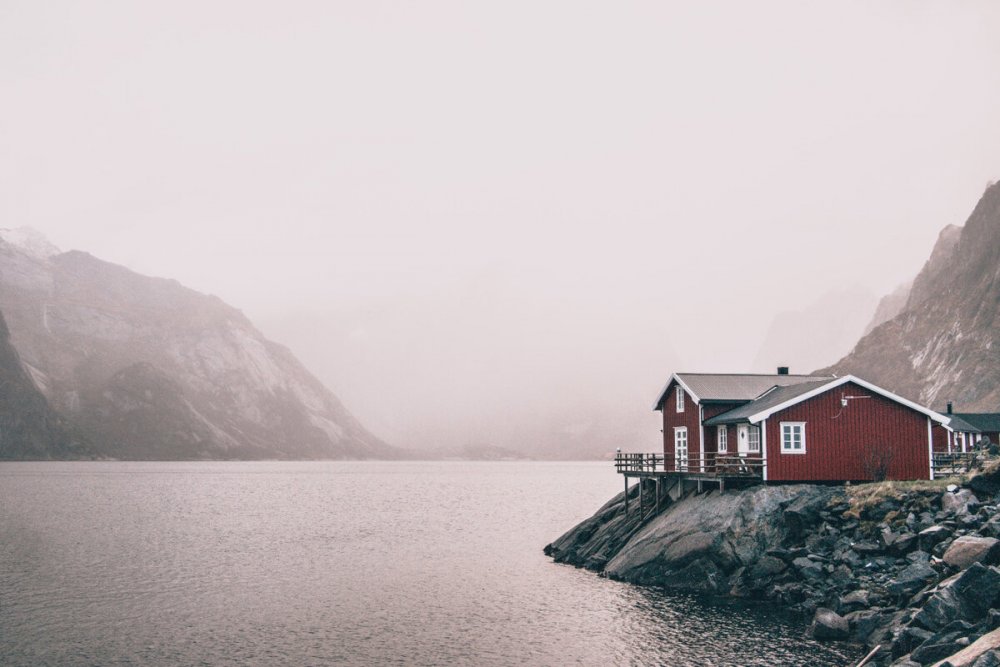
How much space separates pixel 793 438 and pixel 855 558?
10393 millimetres

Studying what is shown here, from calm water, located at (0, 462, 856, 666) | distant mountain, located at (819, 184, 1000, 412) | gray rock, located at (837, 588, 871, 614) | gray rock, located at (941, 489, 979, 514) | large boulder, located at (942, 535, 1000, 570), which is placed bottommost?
calm water, located at (0, 462, 856, 666)

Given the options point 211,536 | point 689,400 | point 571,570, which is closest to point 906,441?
point 689,400

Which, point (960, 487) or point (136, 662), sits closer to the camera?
point (136, 662)

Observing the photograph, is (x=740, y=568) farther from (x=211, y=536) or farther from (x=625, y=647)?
(x=211, y=536)

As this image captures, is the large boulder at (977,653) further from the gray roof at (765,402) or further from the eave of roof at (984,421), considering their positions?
the eave of roof at (984,421)

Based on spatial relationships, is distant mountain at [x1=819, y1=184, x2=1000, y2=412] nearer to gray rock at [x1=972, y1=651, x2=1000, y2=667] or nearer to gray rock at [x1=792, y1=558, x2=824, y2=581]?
gray rock at [x1=792, y1=558, x2=824, y2=581]

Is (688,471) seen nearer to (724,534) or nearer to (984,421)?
(724,534)

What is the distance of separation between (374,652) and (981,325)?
150 meters

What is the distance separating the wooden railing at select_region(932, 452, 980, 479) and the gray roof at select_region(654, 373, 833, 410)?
368 inches

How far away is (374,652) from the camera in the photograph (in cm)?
3397

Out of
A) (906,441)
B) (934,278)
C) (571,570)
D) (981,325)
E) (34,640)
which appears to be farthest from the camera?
(934,278)

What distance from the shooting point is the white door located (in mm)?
49000

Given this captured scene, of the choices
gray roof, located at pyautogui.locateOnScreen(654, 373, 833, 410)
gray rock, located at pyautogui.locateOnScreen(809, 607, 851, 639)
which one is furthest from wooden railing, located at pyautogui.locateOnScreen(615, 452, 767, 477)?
gray rock, located at pyautogui.locateOnScreen(809, 607, 851, 639)

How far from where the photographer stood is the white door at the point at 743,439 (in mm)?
49000
